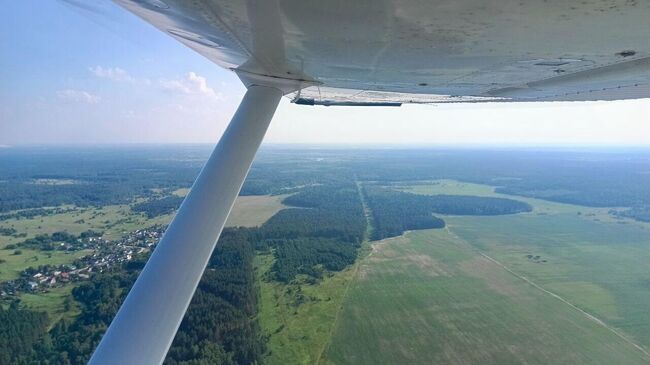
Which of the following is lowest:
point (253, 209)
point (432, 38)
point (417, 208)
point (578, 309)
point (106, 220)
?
point (106, 220)

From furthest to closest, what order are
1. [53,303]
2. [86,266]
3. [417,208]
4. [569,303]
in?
[417,208] → [86,266] → [569,303] → [53,303]

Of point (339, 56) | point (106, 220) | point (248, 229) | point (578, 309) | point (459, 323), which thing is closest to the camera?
point (339, 56)

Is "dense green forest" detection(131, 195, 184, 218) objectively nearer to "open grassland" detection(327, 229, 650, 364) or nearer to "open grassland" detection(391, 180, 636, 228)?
"open grassland" detection(327, 229, 650, 364)

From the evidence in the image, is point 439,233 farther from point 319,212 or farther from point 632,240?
point 632,240

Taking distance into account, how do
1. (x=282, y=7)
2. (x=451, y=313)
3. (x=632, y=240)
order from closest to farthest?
1. (x=282, y=7)
2. (x=451, y=313)
3. (x=632, y=240)

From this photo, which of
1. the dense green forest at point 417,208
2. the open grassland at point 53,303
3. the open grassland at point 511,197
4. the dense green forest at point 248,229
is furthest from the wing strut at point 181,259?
the open grassland at point 511,197

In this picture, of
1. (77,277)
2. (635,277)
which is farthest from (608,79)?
(635,277)

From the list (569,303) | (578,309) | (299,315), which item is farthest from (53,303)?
(569,303)

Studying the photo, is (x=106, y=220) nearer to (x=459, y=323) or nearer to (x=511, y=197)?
(x=459, y=323)

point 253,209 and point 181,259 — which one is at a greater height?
point 181,259
